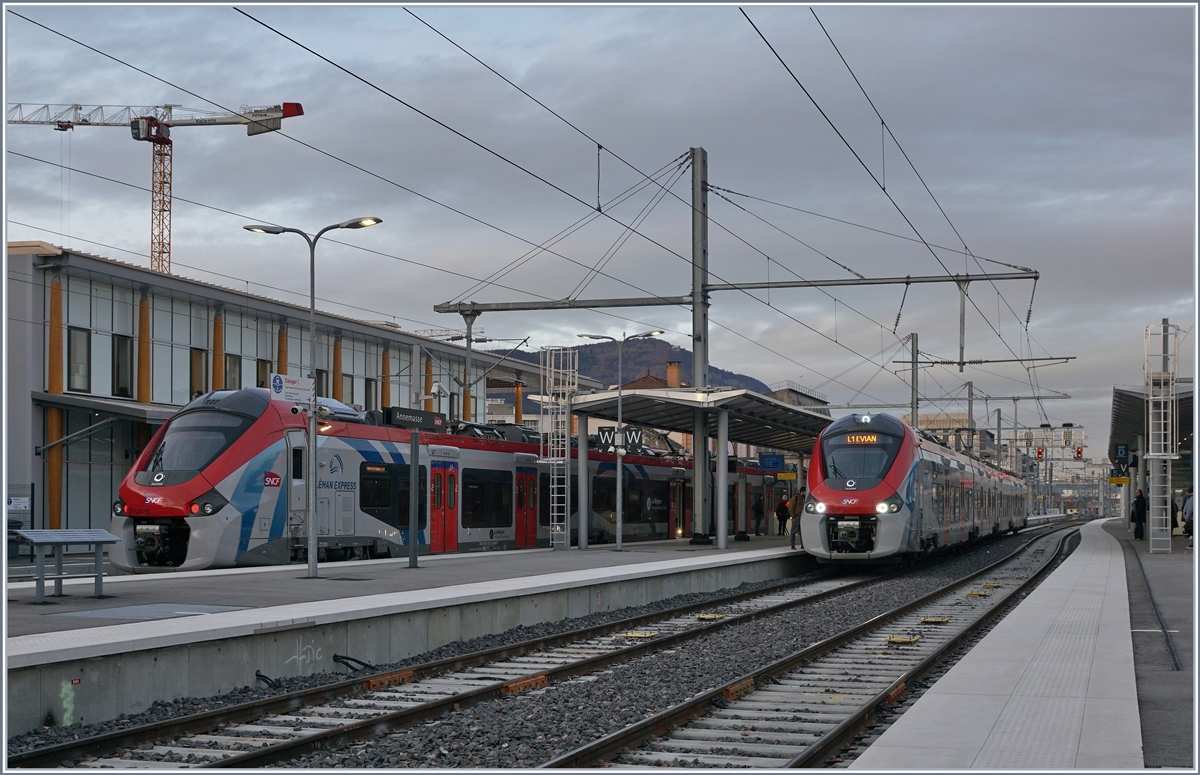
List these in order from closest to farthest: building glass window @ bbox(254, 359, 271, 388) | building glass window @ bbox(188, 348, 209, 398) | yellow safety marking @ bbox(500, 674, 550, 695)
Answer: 1. yellow safety marking @ bbox(500, 674, 550, 695)
2. building glass window @ bbox(188, 348, 209, 398)
3. building glass window @ bbox(254, 359, 271, 388)

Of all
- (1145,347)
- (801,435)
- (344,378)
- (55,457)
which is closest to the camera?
(1145,347)

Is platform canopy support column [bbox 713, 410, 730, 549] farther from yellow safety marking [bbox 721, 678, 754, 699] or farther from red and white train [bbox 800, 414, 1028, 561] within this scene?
yellow safety marking [bbox 721, 678, 754, 699]

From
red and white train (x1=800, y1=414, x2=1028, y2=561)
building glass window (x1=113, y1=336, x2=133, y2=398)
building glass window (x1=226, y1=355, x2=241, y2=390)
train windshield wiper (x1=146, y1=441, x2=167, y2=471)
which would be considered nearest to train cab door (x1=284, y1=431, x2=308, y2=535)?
train windshield wiper (x1=146, y1=441, x2=167, y2=471)

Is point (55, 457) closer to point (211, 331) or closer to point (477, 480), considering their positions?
point (211, 331)

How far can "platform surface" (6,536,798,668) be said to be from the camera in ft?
34.9

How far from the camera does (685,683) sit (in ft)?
38.8

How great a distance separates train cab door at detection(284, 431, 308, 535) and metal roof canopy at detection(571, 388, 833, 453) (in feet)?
28.5

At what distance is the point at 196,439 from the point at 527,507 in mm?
11772

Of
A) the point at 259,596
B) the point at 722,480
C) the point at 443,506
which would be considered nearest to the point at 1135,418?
the point at 722,480

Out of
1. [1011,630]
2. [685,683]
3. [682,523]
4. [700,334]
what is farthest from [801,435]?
[685,683]

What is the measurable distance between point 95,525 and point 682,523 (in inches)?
740

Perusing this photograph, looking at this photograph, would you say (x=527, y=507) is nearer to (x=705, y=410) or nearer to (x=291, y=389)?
(x=705, y=410)

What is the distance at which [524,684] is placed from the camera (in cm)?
1152

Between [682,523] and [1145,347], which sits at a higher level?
[1145,347]
